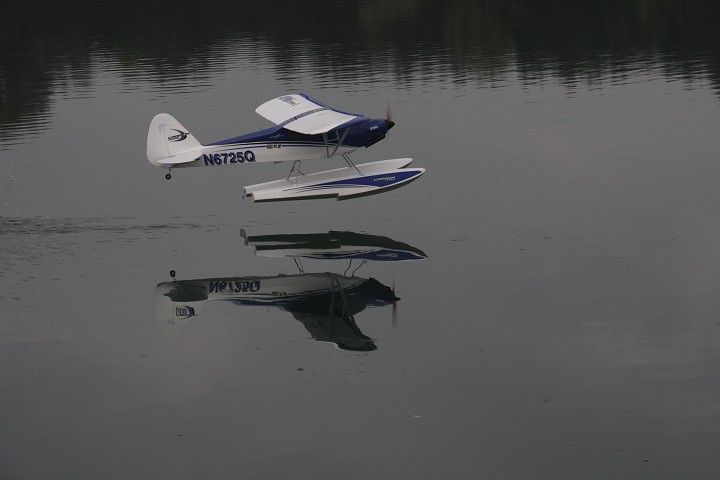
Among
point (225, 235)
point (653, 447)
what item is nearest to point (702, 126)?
point (225, 235)

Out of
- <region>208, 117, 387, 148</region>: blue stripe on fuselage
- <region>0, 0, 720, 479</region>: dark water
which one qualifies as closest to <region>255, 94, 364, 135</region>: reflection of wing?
<region>208, 117, 387, 148</region>: blue stripe on fuselage

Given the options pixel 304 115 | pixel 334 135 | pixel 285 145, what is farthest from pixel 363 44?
pixel 285 145

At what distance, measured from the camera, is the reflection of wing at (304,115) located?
35938 millimetres

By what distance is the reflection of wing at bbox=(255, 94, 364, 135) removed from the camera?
35938 millimetres

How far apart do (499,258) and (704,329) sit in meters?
6.65

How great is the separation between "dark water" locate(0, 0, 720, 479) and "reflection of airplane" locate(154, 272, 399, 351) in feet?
0.42

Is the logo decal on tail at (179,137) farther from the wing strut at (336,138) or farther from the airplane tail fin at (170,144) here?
the wing strut at (336,138)

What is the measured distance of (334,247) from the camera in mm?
33094

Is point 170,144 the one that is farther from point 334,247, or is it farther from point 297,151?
point 334,247

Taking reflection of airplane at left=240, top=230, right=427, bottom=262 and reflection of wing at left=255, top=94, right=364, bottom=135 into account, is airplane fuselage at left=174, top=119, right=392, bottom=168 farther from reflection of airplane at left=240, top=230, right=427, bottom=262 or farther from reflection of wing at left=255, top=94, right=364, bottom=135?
reflection of airplane at left=240, top=230, right=427, bottom=262

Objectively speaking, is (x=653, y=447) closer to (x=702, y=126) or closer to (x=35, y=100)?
(x=702, y=126)

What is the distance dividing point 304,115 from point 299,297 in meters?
9.52

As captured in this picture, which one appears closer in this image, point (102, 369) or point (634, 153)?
point (102, 369)

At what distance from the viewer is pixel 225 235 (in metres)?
34.5
